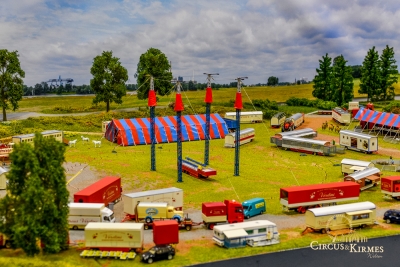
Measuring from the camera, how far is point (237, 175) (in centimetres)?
4962

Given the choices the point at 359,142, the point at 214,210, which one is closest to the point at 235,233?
the point at 214,210

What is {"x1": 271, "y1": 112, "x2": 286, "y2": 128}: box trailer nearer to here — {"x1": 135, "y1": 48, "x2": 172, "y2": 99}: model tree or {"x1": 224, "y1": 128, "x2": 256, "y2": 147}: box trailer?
{"x1": 224, "y1": 128, "x2": 256, "y2": 147}: box trailer

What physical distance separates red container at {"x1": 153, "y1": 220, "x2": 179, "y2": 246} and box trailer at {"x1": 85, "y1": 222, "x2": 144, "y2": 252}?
3.25 feet

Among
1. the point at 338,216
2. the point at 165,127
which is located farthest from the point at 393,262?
the point at 165,127

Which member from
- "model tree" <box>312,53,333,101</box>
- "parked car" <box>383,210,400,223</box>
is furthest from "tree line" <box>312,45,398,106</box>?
"parked car" <box>383,210,400,223</box>

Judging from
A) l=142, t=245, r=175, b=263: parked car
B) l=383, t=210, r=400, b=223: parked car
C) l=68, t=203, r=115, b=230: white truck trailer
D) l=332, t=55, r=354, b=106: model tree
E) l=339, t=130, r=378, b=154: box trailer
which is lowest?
l=142, t=245, r=175, b=263: parked car

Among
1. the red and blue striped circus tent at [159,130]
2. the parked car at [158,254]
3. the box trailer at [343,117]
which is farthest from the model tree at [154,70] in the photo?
the parked car at [158,254]

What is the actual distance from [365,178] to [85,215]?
91.5ft

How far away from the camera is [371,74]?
323 ft

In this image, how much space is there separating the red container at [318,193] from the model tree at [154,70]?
56615mm

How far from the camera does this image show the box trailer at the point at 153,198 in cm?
3497

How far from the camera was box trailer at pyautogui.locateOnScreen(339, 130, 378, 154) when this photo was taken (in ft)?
200

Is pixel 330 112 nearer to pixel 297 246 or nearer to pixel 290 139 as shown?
pixel 290 139

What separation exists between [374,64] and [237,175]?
62.4m
